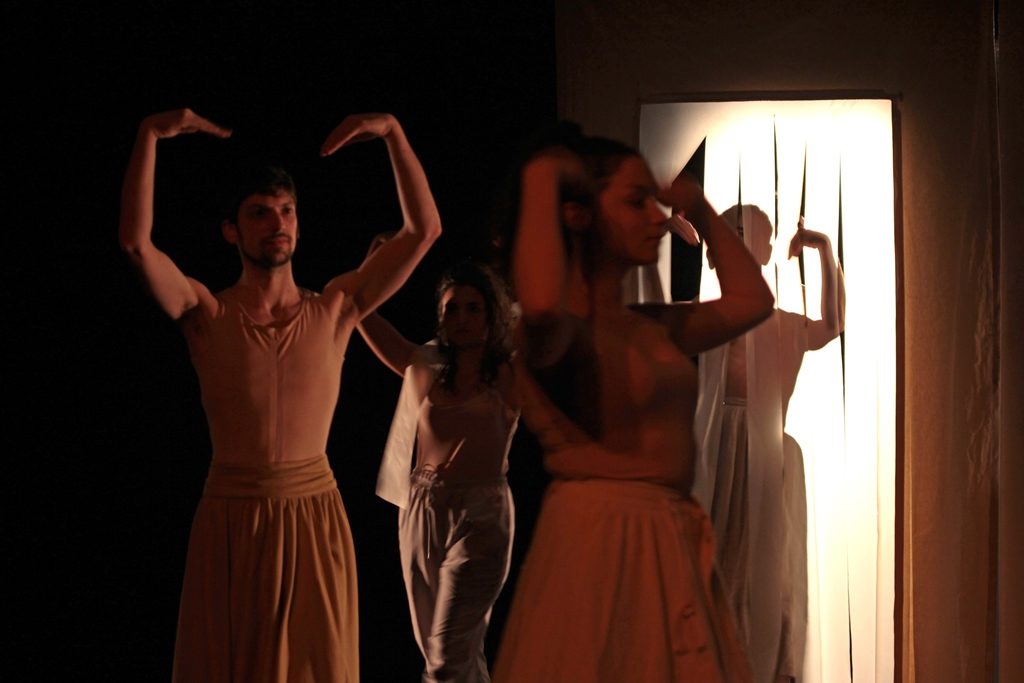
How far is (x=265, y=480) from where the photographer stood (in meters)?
2.71

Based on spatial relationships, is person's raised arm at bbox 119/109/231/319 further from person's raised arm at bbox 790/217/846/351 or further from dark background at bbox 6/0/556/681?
person's raised arm at bbox 790/217/846/351

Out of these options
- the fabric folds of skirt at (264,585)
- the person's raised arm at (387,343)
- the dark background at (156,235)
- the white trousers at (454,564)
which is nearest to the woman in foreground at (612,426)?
the fabric folds of skirt at (264,585)

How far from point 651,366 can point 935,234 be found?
1173 mm

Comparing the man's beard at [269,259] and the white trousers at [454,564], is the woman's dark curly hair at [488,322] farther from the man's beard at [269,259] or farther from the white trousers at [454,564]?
the man's beard at [269,259]

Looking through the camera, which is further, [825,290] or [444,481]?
[444,481]

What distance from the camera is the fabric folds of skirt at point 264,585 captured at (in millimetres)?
2650

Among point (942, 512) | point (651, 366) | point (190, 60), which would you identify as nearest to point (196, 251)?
point (190, 60)

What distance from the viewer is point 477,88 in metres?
3.34

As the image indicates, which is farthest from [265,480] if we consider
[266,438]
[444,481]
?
[444,481]

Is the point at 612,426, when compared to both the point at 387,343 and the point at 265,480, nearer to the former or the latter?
the point at 265,480

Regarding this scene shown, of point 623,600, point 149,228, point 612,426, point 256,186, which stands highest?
point 256,186

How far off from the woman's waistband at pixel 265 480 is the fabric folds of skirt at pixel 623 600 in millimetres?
879

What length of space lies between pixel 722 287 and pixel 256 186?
129 centimetres

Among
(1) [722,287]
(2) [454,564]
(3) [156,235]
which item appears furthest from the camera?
(3) [156,235]
